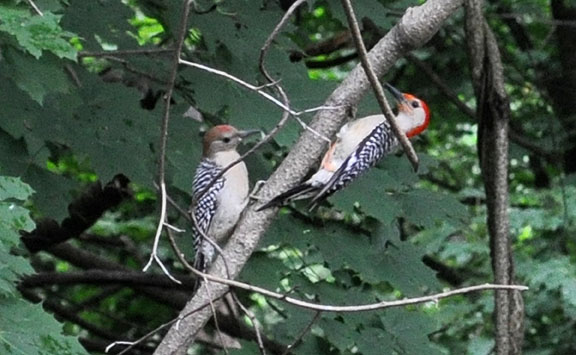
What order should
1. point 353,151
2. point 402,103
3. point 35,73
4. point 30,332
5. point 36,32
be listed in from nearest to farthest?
1. point 30,332
2. point 36,32
3. point 35,73
4. point 353,151
5. point 402,103

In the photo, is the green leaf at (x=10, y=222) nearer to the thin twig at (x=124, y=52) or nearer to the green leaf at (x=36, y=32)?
the green leaf at (x=36, y=32)

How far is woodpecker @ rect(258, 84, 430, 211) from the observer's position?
3.62 meters

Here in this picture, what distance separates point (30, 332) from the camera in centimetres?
321

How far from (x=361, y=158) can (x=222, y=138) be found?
83cm

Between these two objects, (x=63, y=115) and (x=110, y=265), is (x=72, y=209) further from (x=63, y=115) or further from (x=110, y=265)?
(x=63, y=115)

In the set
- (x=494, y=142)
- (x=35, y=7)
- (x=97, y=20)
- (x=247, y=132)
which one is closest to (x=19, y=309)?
(x=35, y=7)

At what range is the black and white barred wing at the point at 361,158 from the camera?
3697 mm

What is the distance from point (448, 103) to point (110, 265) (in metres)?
2.37

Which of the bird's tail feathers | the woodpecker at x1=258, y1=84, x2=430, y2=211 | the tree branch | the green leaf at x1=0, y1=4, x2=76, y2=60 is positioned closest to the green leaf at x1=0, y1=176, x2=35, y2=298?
the green leaf at x1=0, y1=4, x2=76, y2=60

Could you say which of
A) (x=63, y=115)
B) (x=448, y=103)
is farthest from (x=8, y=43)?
(x=448, y=103)

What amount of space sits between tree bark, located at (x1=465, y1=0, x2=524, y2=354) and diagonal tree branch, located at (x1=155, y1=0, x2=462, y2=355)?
58.3 inches

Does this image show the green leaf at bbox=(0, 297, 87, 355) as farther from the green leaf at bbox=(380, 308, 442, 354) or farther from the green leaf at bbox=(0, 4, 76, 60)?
the green leaf at bbox=(380, 308, 442, 354)

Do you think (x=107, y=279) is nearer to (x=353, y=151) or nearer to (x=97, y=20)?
(x=97, y=20)

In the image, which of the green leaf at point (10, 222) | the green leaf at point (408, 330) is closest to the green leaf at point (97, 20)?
the green leaf at point (10, 222)
